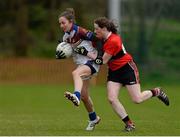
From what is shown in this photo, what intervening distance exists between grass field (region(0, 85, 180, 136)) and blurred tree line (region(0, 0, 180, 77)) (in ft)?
27.9

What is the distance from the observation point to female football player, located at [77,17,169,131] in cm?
1233

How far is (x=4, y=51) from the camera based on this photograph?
155 ft

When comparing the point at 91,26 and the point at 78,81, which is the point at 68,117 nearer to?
the point at 78,81

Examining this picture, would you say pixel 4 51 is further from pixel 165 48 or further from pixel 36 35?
pixel 165 48

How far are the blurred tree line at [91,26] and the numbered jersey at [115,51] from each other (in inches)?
854

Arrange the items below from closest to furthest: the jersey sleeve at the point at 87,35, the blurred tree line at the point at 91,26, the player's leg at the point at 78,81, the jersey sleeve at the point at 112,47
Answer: the player's leg at the point at 78,81, the jersey sleeve at the point at 112,47, the jersey sleeve at the point at 87,35, the blurred tree line at the point at 91,26

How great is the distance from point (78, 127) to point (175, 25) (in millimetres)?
21616

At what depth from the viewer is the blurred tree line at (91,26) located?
3434 cm

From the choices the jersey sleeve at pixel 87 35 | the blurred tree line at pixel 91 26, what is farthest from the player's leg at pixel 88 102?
the blurred tree line at pixel 91 26

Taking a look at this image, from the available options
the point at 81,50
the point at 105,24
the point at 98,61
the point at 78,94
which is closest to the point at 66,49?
the point at 81,50

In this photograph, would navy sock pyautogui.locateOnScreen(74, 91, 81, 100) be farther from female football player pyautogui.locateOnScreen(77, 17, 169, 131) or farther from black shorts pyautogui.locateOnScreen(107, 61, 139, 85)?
black shorts pyautogui.locateOnScreen(107, 61, 139, 85)

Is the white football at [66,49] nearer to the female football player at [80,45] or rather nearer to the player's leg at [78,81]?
the female football player at [80,45]

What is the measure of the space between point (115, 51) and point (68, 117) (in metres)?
4.26

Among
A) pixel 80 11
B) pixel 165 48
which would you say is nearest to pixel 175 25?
pixel 165 48
